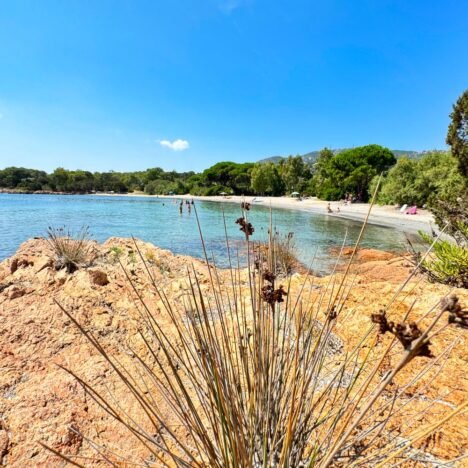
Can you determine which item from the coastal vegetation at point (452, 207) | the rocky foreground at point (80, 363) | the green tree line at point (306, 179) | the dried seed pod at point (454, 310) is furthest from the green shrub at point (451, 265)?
the green tree line at point (306, 179)

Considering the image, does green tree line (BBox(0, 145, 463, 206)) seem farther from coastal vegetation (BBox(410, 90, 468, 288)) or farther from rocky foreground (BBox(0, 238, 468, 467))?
rocky foreground (BBox(0, 238, 468, 467))

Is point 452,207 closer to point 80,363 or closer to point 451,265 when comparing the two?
point 451,265

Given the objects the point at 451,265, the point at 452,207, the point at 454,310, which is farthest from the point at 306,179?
the point at 454,310

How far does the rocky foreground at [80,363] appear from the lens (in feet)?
4.31

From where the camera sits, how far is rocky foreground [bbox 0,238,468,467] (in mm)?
1312

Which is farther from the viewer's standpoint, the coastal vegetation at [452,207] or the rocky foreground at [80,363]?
the coastal vegetation at [452,207]

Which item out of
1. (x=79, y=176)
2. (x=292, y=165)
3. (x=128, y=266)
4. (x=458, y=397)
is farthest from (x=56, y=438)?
(x=79, y=176)

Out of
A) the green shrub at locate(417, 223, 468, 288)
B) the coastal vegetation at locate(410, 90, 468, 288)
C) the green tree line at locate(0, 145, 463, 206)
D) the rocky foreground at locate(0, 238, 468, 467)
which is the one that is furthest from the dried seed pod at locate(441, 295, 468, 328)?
the green tree line at locate(0, 145, 463, 206)

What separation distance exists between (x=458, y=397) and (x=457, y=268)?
2.78 meters

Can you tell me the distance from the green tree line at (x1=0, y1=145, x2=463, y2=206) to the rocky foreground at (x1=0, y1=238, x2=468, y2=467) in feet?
23.7

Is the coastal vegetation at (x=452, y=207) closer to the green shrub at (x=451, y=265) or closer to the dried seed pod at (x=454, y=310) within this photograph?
the green shrub at (x=451, y=265)

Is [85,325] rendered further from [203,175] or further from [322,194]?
[203,175]

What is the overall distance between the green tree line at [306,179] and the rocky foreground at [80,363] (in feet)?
23.7

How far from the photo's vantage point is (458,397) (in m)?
1.53
